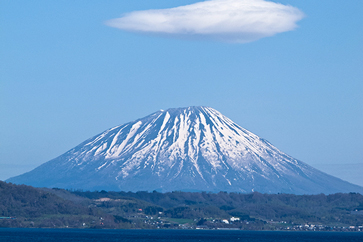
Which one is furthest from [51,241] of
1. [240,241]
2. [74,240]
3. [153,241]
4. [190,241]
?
[240,241]

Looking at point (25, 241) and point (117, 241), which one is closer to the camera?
point (25, 241)

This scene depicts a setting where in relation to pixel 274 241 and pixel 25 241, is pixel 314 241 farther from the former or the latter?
pixel 25 241

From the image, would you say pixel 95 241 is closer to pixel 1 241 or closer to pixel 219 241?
pixel 1 241

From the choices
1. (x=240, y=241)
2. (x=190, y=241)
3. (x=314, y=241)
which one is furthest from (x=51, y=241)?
(x=314, y=241)

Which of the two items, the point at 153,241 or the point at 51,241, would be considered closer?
the point at 51,241

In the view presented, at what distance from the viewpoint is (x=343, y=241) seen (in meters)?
174

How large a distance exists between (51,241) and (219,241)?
44.7 m

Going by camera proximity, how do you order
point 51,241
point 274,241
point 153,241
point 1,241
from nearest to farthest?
point 1,241 → point 51,241 → point 153,241 → point 274,241

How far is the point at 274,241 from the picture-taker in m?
169

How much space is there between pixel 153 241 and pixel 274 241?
34.3 meters

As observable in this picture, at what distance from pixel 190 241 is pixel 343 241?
44686 millimetres

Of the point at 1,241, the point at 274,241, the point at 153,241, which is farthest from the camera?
the point at 274,241

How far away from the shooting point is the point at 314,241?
585 ft

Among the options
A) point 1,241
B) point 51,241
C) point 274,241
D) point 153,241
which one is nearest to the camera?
point 1,241
